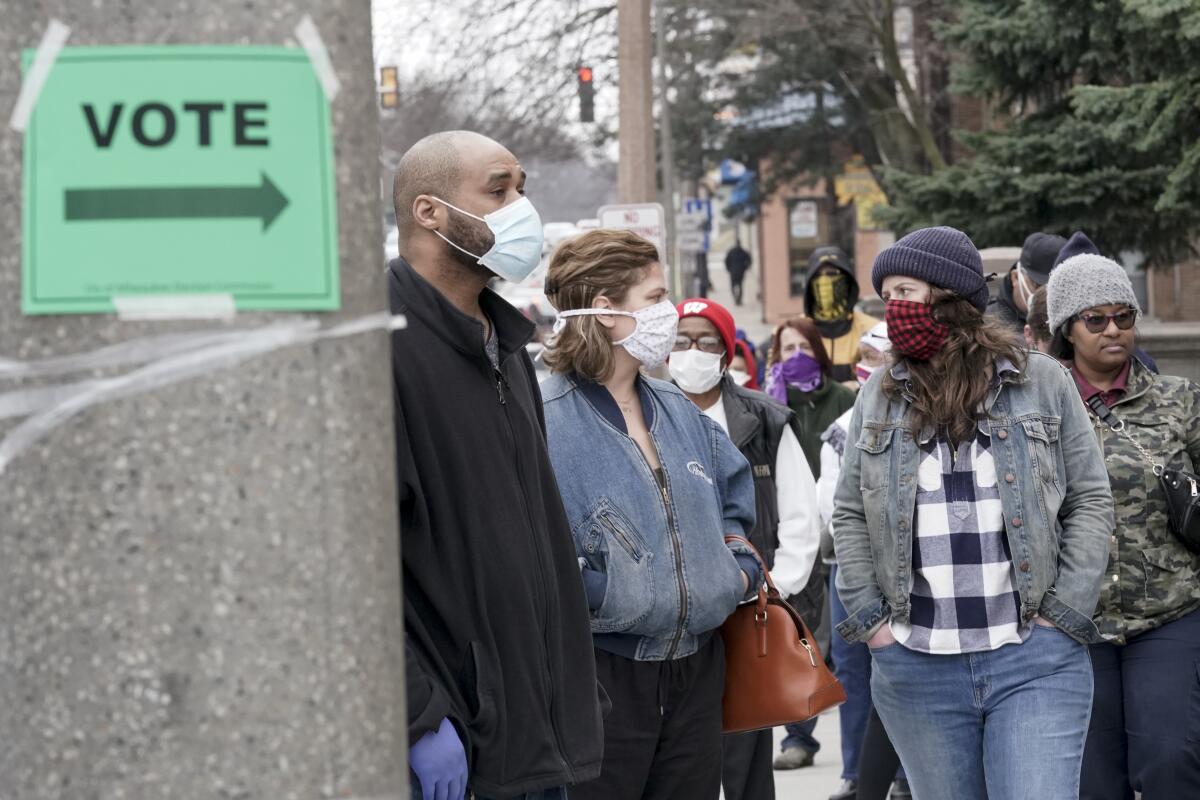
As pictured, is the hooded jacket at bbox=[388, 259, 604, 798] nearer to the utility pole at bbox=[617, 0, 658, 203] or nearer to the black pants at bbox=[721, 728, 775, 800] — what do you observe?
the black pants at bbox=[721, 728, 775, 800]

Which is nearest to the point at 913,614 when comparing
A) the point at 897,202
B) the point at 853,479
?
the point at 853,479

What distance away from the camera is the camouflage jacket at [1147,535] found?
5.31 m

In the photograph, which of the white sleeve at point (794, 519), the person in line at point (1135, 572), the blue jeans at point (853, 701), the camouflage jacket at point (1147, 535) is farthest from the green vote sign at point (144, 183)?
the blue jeans at point (853, 701)

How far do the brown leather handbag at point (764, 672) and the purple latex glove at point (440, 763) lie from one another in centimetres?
195

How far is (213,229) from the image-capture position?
63.4 inches

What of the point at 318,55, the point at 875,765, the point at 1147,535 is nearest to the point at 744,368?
the point at 875,765

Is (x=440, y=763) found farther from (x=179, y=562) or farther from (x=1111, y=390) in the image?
(x=1111, y=390)

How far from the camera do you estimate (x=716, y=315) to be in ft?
23.6

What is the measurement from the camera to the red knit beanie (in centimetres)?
710

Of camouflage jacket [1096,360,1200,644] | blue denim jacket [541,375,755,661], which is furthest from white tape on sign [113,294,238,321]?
camouflage jacket [1096,360,1200,644]

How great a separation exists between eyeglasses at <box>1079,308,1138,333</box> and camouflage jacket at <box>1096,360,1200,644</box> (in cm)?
25

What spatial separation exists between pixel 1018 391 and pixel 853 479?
1.68ft

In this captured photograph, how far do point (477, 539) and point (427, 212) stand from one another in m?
0.80

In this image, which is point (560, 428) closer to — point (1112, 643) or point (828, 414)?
point (1112, 643)
